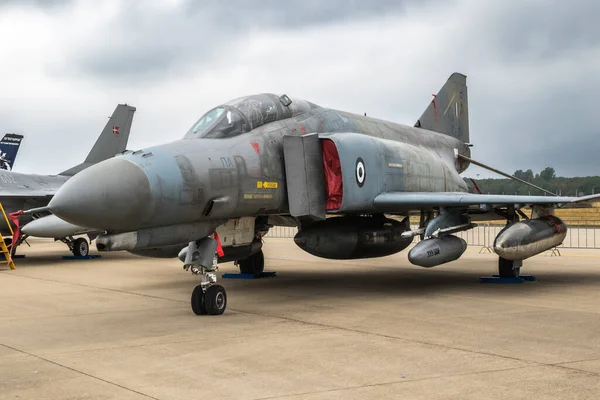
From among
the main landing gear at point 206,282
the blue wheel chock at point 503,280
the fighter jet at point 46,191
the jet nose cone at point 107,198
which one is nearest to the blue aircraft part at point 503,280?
the blue wheel chock at point 503,280

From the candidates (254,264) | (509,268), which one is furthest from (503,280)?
(254,264)

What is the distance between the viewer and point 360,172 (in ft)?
33.8

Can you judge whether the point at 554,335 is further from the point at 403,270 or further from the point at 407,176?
the point at 403,270

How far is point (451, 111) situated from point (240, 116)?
7345 mm

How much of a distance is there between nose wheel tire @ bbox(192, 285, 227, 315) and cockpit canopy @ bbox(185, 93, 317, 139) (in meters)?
2.01

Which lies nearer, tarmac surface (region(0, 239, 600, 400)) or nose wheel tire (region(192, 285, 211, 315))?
tarmac surface (region(0, 239, 600, 400))

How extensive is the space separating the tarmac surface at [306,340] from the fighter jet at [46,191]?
4.31 meters

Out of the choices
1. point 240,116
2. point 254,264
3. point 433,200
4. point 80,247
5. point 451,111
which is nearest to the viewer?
point 240,116

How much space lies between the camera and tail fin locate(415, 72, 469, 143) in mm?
14998

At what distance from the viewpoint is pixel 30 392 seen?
15.9 ft

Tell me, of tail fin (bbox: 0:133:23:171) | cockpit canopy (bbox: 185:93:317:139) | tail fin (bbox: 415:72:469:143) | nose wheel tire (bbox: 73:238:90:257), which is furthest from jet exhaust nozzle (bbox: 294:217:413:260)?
tail fin (bbox: 0:133:23:171)

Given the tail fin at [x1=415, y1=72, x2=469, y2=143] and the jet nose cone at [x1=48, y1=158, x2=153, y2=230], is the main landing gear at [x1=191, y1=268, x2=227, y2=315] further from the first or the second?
the tail fin at [x1=415, y1=72, x2=469, y2=143]

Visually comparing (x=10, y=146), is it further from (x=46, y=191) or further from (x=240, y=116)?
(x=240, y=116)

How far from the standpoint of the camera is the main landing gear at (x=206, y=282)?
8469 millimetres
